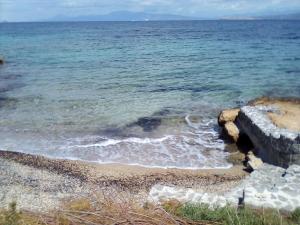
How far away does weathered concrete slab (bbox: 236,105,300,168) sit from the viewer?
39.7 ft

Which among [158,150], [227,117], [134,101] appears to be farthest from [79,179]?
[134,101]

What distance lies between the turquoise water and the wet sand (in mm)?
866

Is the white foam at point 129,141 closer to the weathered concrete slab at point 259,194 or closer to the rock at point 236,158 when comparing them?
the rock at point 236,158

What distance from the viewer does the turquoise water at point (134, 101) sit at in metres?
15.5

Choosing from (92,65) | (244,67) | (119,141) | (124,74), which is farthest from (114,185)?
(92,65)

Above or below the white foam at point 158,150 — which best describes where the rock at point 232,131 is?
above

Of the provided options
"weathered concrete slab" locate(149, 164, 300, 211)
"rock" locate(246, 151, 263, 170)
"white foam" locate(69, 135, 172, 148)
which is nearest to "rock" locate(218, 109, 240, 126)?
"white foam" locate(69, 135, 172, 148)

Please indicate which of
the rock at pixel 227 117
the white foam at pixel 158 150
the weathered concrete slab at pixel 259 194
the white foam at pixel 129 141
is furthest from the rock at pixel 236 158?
the weathered concrete slab at pixel 259 194

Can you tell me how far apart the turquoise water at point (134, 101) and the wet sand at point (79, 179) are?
2.84 feet

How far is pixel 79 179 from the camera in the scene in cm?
1241

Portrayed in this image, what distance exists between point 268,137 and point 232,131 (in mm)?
2953

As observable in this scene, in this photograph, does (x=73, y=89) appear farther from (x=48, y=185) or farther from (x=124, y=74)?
(x=48, y=185)

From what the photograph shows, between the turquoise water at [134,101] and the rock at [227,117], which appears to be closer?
the turquoise water at [134,101]

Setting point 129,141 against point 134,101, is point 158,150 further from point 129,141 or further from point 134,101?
point 134,101
